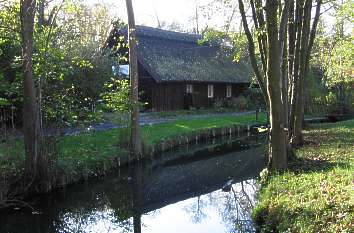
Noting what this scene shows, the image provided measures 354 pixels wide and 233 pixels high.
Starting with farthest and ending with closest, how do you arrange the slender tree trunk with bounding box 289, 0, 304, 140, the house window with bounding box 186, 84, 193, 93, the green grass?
the house window with bounding box 186, 84, 193, 93, the green grass, the slender tree trunk with bounding box 289, 0, 304, 140

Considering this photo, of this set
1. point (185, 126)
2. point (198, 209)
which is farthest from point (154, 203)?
point (185, 126)

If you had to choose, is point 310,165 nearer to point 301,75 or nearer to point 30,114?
point 301,75

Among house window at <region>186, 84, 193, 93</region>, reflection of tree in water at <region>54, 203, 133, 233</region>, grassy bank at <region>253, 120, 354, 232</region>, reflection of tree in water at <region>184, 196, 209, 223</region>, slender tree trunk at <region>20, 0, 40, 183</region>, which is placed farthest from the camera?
house window at <region>186, 84, 193, 93</region>

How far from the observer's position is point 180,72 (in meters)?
32.1

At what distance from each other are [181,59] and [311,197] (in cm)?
2692

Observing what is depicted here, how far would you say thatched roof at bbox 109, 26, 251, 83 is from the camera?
3089 centimetres

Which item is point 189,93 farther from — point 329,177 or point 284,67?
point 329,177

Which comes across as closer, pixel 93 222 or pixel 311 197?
pixel 311 197

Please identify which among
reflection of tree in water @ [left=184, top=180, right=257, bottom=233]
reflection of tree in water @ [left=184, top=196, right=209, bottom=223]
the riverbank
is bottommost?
reflection of tree in water @ [left=184, top=196, right=209, bottom=223]

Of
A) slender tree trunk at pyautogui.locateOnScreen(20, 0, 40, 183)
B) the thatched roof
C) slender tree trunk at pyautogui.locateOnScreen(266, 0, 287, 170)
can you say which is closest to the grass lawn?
slender tree trunk at pyautogui.locateOnScreen(20, 0, 40, 183)

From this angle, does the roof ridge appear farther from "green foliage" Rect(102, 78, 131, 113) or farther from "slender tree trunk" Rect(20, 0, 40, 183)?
"slender tree trunk" Rect(20, 0, 40, 183)

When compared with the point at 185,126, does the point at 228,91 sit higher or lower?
higher

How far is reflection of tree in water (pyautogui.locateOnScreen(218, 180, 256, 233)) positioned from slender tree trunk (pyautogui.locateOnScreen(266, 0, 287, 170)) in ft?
4.61

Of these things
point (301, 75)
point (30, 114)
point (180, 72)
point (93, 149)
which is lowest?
point (93, 149)
